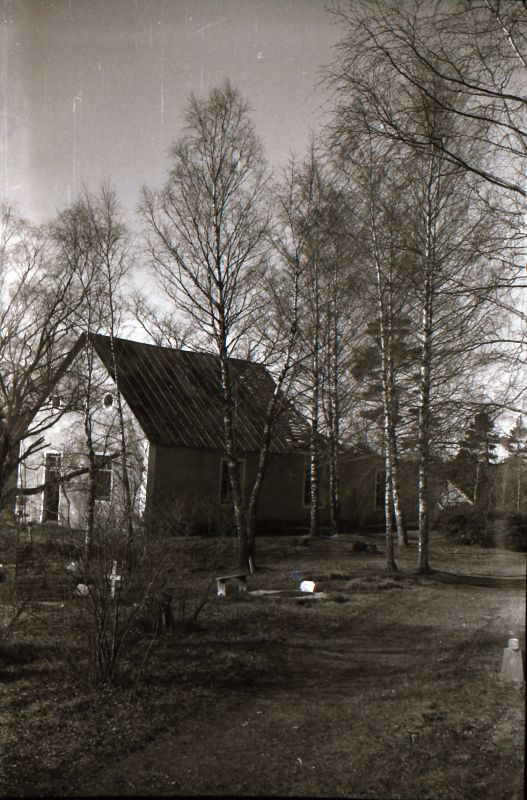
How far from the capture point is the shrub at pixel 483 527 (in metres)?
15.9

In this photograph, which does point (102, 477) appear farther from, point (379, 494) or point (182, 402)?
point (379, 494)

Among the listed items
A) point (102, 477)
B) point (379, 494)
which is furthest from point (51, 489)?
point (379, 494)

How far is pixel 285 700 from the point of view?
608 centimetres

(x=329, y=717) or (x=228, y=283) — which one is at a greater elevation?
(x=228, y=283)

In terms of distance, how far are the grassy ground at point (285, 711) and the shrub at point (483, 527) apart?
239 inches

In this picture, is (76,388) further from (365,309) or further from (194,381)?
(365,309)

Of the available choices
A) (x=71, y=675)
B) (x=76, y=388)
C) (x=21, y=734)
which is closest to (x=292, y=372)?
(x=76, y=388)

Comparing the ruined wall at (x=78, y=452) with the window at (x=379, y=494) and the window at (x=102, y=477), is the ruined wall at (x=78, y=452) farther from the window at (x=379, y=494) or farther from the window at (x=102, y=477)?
the window at (x=379, y=494)

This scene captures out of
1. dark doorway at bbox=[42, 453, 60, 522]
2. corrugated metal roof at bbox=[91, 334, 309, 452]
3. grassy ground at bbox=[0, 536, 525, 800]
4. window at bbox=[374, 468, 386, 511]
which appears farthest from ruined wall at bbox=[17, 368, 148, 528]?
window at bbox=[374, 468, 386, 511]

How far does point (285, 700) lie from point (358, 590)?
6002 mm

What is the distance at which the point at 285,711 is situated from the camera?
577 cm

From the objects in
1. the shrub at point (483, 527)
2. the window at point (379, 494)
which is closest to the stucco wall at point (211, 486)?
the window at point (379, 494)

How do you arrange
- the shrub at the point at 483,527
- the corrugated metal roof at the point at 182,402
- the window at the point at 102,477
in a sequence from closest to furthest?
the window at the point at 102,477 < the shrub at the point at 483,527 < the corrugated metal roof at the point at 182,402

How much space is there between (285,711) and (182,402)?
650 inches
